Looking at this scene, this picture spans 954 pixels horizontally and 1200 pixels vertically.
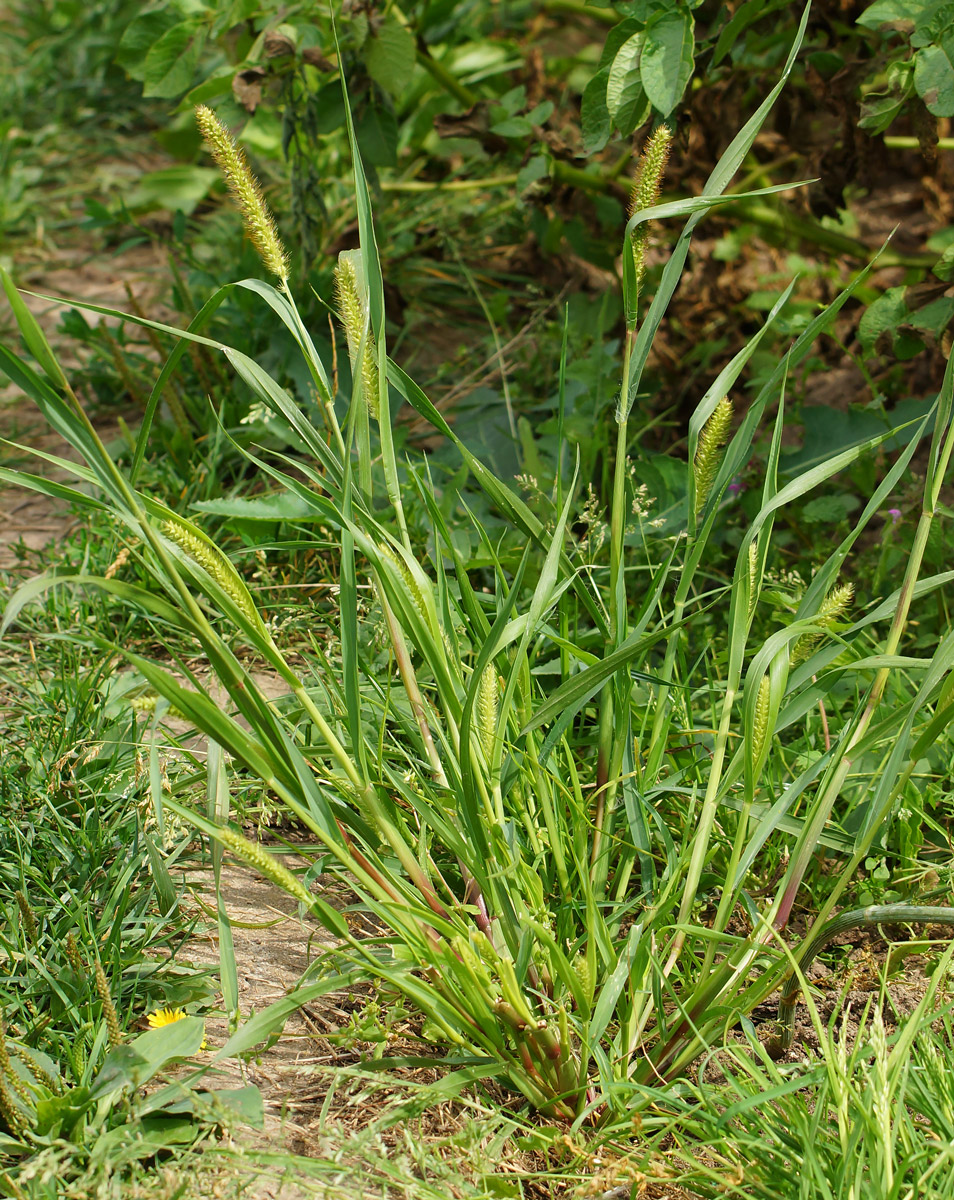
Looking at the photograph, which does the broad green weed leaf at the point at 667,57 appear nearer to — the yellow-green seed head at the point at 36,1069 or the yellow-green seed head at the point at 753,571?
the yellow-green seed head at the point at 753,571

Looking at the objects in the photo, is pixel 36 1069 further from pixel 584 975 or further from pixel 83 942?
pixel 584 975

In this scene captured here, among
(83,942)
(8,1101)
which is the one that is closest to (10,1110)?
(8,1101)

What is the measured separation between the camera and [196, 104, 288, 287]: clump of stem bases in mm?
974

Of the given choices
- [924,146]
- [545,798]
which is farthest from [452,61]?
[545,798]

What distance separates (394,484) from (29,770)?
2.44 ft

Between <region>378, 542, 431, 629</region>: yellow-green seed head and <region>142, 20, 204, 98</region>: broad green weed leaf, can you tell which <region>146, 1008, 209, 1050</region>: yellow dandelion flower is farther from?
<region>142, 20, 204, 98</region>: broad green weed leaf

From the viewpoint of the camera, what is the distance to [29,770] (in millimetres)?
1501

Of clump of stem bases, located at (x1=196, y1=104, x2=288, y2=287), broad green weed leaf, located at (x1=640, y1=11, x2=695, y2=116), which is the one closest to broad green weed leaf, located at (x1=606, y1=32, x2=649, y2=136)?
broad green weed leaf, located at (x1=640, y1=11, x2=695, y2=116)

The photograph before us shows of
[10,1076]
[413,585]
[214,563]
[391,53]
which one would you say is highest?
[391,53]

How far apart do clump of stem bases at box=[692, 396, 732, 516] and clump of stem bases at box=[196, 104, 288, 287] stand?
49 centimetres

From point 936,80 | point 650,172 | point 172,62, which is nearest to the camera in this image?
point 650,172

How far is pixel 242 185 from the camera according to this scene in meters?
1.01

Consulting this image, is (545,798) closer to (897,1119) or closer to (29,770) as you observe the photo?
(897,1119)

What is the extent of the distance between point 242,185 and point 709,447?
1.85 feet
